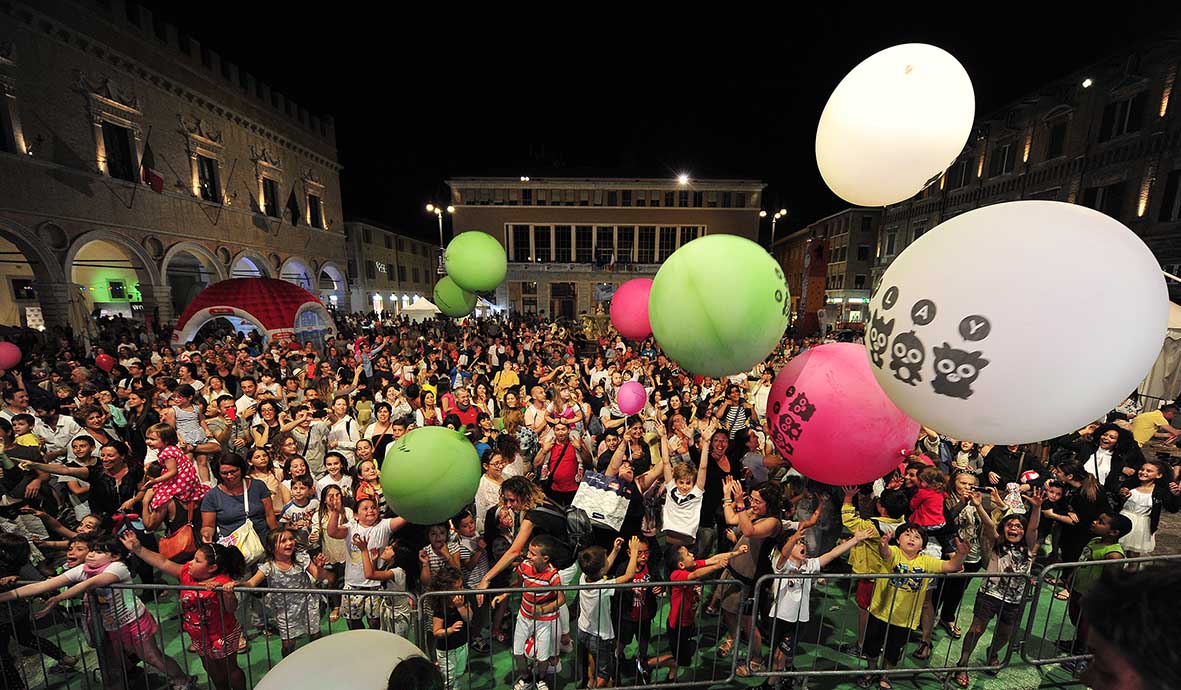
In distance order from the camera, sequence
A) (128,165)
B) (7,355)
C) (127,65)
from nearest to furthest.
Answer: (7,355) → (127,65) → (128,165)

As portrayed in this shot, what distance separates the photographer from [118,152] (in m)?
17.1

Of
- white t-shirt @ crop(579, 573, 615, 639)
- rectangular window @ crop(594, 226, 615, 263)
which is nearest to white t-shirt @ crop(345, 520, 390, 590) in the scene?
white t-shirt @ crop(579, 573, 615, 639)

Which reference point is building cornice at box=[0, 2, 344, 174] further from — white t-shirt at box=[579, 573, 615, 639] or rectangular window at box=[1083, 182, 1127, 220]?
rectangular window at box=[1083, 182, 1127, 220]

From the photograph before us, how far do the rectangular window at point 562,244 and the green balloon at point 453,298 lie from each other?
29.3m

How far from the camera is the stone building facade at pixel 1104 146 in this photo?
1445cm

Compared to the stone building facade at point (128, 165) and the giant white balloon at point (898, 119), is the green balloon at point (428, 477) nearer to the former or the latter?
the giant white balloon at point (898, 119)

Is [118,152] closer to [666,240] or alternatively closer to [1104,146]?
[666,240]

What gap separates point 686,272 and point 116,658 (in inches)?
199

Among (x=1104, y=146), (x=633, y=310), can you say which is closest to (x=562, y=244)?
(x=1104, y=146)

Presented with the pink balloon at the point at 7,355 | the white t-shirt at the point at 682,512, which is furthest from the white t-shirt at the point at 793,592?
the pink balloon at the point at 7,355

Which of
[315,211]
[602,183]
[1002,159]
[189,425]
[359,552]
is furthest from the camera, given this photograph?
[602,183]

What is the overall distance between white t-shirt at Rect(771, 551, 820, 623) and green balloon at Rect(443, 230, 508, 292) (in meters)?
5.55

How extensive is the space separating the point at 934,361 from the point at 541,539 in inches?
106

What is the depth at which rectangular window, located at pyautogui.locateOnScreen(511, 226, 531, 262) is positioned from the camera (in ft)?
127
